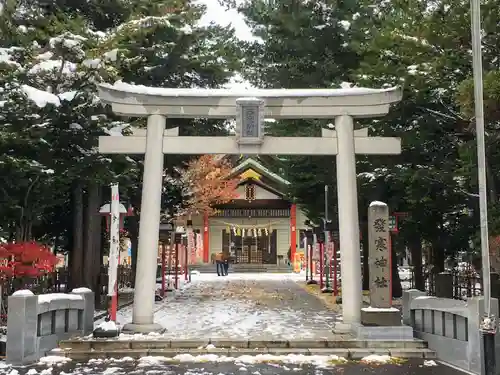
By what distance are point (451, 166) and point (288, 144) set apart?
478 cm

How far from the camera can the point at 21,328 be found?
10.5 metres

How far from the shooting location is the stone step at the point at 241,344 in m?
11.5

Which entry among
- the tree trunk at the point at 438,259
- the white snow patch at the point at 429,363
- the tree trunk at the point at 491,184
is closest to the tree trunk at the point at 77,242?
the white snow patch at the point at 429,363

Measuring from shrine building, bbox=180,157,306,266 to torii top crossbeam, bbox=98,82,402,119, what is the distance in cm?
3049

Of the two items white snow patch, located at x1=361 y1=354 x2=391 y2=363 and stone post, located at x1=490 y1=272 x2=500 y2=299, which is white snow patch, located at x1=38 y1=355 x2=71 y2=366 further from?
stone post, located at x1=490 y1=272 x2=500 y2=299

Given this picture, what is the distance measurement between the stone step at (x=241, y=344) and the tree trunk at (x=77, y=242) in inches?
254

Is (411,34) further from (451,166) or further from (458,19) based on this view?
(451,166)

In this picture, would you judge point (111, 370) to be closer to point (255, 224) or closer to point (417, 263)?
point (417, 263)

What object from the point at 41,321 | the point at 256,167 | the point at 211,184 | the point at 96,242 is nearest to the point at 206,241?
the point at 211,184

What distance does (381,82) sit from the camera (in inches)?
595

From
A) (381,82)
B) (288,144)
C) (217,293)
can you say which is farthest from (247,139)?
(217,293)

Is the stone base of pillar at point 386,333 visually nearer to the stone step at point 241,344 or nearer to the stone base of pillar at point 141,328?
the stone step at point 241,344

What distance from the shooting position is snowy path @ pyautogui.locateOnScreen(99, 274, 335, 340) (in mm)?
12883

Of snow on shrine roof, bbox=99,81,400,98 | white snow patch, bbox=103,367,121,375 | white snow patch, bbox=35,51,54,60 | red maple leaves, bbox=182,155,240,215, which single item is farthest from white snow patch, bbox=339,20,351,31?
red maple leaves, bbox=182,155,240,215
